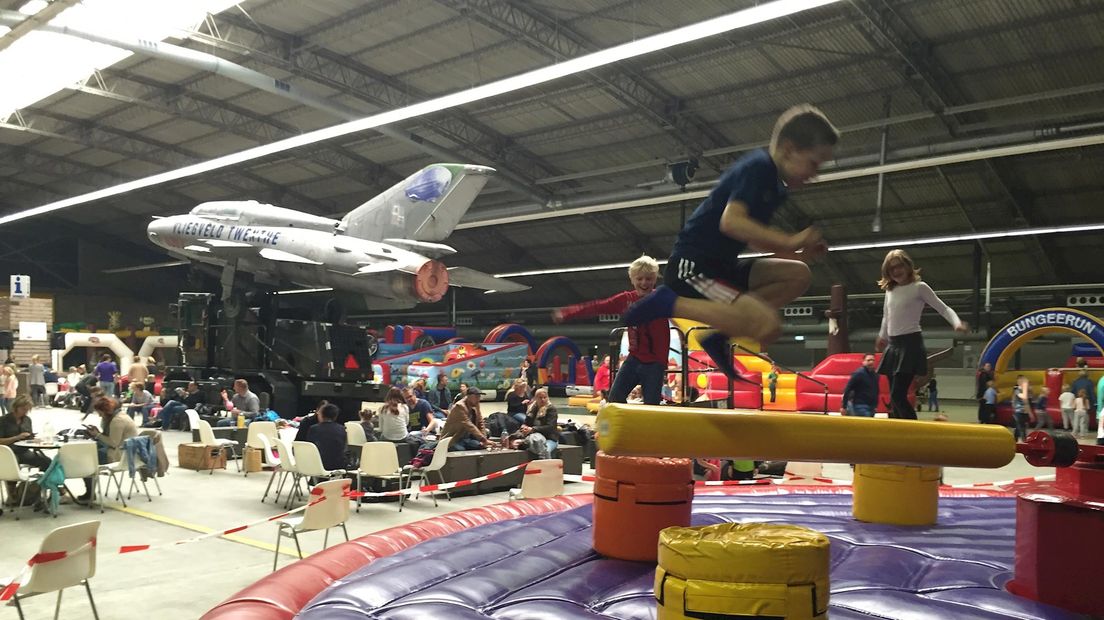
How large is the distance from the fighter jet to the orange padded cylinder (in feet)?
30.8

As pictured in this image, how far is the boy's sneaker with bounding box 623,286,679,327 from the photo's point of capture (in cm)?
249

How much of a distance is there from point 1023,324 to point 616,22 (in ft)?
28.6

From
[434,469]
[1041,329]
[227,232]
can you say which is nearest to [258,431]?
[434,469]

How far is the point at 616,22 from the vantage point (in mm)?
12812

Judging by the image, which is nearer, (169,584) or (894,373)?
(894,373)

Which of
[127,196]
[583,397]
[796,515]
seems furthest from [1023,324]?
[127,196]

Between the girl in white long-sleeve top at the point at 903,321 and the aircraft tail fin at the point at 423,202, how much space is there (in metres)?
10.5

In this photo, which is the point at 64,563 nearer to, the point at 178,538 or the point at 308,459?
the point at 178,538

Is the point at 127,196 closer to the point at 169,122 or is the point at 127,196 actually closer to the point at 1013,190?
the point at 169,122

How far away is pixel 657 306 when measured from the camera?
2.51 meters

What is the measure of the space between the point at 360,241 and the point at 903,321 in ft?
37.1

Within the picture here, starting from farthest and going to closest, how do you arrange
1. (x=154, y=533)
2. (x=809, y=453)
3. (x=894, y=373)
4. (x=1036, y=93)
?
(x=1036, y=93), (x=154, y=533), (x=894, y=373), (x=809, y=453)

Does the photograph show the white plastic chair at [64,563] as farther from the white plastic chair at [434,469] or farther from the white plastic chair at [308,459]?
the white plastic chair at [434,469]

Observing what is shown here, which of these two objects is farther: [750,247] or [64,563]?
[64,563]
